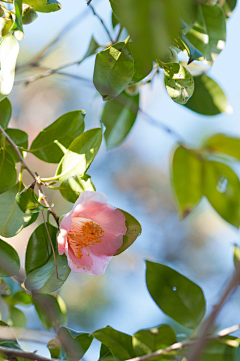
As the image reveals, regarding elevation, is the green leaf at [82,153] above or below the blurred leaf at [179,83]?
below

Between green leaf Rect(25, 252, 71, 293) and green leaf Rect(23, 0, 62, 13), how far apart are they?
0.35m

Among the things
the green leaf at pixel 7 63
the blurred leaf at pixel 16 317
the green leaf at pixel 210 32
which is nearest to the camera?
the green leaf at pixel 7 63

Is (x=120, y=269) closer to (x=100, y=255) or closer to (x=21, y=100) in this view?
(x=21, y=100)

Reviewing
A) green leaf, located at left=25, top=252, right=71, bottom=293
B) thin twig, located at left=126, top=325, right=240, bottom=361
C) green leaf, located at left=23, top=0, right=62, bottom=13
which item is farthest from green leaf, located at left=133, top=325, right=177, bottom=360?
green leaf, located at left=23, top=0, right=62, bottom=13

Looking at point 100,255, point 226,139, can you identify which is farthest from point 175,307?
point 226,139

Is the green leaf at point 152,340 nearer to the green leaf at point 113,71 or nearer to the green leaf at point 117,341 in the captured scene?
the green leaf at point 117,341

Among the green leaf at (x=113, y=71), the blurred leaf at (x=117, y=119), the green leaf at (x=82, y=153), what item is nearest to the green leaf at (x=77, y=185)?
the green leaf at (x=82, y=153)

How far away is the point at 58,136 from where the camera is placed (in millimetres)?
517

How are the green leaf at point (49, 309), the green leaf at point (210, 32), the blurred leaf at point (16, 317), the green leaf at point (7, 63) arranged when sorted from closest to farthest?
the green leaf at point (7, 63) < the green leaf at point (210, 32) < the green leaf at point (49, 309) < the blurred leaf at point (16, 317)

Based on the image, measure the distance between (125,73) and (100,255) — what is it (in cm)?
26

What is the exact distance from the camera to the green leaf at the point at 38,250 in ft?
1.40

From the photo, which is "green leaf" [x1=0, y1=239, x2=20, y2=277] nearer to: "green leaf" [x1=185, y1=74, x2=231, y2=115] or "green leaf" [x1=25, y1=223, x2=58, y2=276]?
"green leaf" [x1=25, y1=223, x2=58, y2=276]

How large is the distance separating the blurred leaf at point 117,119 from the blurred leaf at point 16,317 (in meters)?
0.42

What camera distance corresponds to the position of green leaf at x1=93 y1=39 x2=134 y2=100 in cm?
→ 40
